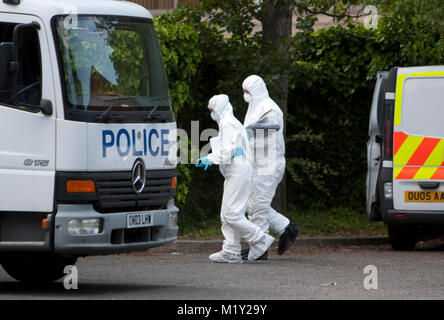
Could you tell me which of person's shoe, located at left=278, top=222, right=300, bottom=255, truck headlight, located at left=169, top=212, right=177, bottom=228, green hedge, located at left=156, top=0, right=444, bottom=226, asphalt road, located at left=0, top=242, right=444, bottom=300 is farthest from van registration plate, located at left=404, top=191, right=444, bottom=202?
truck headlight, located at left=169, top=212, right=177, bottom=228

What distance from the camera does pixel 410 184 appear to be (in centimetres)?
1420

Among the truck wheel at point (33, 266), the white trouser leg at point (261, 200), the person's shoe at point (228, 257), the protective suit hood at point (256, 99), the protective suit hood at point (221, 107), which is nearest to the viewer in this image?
the truck wheel at point (33, 266)

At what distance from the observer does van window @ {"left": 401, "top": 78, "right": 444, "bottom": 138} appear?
46.3ft

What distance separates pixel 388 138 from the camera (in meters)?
14.3

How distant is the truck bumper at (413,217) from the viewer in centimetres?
1405

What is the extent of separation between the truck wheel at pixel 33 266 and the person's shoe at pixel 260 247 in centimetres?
259

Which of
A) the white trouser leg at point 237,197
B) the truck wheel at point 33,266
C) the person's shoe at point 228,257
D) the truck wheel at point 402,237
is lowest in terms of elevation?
the truck wheel at point 402,237

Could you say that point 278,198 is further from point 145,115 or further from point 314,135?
point 145,115

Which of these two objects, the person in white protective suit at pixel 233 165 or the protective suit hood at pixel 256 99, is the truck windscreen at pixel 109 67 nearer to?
the person in white protective suit at pixel 233 165

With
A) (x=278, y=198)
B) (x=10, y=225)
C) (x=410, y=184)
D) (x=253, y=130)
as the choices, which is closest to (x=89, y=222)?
(x=10, y=225)

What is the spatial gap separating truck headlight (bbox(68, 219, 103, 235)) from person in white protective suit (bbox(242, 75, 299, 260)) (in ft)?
12.7

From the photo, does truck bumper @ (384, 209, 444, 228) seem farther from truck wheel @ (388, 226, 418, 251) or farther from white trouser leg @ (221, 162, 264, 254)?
white trouser leg @ (221, 162, 264, 254)

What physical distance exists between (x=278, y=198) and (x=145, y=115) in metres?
7.23

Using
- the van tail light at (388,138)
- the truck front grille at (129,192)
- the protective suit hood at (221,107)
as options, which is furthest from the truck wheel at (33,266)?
the van tail light at (388,138)
